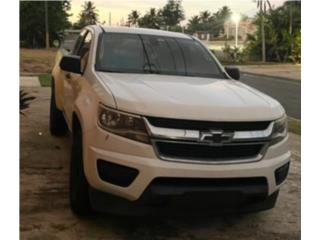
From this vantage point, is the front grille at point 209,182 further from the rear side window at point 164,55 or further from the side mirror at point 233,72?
the side mirror at point 233,72

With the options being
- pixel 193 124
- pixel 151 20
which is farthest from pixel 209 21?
pixel 193 124

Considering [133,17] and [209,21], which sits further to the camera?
[209,21]

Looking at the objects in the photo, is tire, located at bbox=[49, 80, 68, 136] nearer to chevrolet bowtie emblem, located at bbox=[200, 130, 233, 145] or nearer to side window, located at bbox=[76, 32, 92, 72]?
side window, located at bbox=[76, 32, 92, 72]

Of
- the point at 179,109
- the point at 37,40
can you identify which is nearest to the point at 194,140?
the point at 179,109

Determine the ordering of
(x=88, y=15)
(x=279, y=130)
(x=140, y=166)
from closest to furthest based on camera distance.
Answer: (x=140, y=166) < (x=279, y=130) < (x=88, y=15)

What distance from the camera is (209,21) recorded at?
16.8 ft

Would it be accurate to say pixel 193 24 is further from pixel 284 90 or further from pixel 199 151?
pixel 284 90

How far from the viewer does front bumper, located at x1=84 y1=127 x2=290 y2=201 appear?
3.17m

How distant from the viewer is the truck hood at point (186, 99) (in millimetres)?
3258

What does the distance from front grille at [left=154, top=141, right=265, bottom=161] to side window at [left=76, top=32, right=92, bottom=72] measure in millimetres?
1484

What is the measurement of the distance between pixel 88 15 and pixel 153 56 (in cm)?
109

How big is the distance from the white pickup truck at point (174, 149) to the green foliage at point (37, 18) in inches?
36.8
